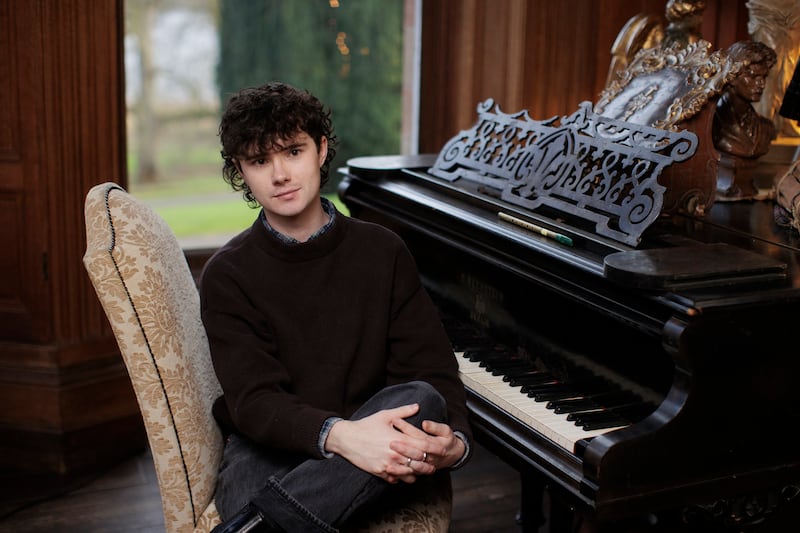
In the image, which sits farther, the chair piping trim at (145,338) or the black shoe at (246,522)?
the chair piping trim at (145,338)

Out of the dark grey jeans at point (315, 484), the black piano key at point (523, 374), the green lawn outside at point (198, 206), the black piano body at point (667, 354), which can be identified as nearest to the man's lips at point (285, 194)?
the dark grey jeans at point (315, 484)

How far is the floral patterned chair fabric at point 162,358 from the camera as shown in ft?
5.72

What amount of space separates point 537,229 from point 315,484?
0.74 m

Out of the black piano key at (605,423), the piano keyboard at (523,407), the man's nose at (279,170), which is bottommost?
the piano keyboard at (523,407)

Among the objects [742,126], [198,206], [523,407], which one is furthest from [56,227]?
[742,126]

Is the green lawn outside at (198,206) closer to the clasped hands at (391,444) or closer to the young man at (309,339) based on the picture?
the young man at (309,339)

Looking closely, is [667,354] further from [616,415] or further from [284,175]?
[284,175]

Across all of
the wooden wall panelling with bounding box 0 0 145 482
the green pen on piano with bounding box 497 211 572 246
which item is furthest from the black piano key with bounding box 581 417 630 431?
the wooden wall panelling with bounding box 0 0 145 482

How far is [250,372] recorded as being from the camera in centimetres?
172

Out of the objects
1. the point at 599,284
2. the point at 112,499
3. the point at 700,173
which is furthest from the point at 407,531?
the point at 112,499

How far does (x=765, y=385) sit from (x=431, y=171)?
117cm

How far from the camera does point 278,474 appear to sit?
1698 millimetres

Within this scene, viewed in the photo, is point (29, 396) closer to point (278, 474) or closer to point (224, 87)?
point (224, 87)

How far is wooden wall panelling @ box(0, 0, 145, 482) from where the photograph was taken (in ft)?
10.2
